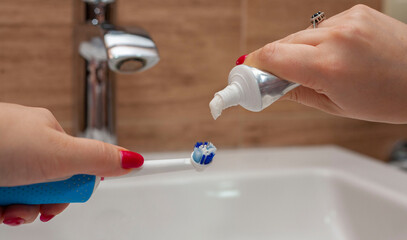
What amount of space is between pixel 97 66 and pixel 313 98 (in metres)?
0.27

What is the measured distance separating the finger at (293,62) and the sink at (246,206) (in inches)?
10.3

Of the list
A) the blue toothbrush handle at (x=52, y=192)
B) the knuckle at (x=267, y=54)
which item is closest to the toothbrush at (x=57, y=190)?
the blue toothbrush handle at (x=52, y=192)

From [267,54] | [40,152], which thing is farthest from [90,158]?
[267,54]

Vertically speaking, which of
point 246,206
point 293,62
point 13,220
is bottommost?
point 246,206

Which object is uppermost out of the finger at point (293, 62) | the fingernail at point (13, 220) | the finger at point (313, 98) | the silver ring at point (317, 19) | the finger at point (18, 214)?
the silver ring at point (317, 19)

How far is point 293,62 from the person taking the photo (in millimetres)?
299

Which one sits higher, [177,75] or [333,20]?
[333,20]

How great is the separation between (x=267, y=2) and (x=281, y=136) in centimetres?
22

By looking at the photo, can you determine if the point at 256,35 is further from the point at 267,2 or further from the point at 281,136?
the point at 281,136

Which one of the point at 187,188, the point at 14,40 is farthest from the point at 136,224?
the point at 14,40

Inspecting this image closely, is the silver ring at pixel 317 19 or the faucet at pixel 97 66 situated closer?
the silver ring at pixel 317 19

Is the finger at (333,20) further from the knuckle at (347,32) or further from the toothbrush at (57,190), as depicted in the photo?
the toothbrush at (57,190)

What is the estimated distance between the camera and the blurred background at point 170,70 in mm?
594

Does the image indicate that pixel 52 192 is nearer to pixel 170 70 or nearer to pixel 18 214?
pixel 18 214
